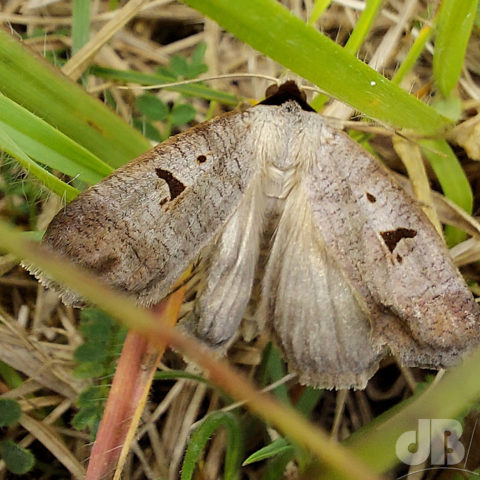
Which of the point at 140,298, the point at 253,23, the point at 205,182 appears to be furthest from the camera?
the point at 205,182

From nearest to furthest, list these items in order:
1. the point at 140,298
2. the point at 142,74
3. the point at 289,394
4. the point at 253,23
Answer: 1. the point at 253,23
2. the point at 140,298
3. the point at 289,394
4. the point at 142,74

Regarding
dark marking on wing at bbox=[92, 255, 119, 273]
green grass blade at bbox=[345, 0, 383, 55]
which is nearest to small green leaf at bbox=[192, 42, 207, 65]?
green grass blade at bbox=[345, 0, 383, 55]

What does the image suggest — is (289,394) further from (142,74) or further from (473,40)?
(473,40)

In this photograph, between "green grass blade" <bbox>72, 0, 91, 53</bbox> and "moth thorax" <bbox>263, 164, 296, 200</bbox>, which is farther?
"green grass blade" <bbox>72, 0, 91, 53</bbox>

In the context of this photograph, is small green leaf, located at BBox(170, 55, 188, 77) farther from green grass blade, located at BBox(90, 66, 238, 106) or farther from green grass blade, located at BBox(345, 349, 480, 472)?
green grass blade, located at BBox(345, 349, 480, 472)

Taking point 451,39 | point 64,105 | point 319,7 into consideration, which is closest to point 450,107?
point 451,39

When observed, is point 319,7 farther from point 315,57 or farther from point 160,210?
point 160,210

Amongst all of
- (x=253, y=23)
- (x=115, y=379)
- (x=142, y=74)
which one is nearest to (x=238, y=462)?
(x=115, y=379)
